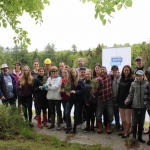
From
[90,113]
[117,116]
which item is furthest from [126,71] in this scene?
[90,113]

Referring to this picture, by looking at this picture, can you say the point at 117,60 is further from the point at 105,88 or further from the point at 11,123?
the point at 11,123

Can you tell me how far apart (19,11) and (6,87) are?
3.09 metres

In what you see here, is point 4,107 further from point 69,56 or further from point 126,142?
point 69,56

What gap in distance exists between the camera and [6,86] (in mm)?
6891

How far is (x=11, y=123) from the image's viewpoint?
6113 millimetres

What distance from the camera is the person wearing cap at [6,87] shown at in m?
6.89

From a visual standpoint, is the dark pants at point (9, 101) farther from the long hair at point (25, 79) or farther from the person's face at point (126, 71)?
the person's face at point (126, 71)

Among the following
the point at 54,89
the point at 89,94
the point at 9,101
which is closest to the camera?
the point at 89,94

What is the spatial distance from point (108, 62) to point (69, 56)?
83.5 metres

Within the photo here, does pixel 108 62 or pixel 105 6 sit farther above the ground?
pixel 105 6

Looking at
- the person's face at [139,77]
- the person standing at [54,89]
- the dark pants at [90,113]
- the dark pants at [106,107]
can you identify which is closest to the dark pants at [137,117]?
the person's face at [139,77]

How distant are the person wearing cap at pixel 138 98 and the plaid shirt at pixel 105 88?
0.69 metres

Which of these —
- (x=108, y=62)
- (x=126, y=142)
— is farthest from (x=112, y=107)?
(x=108, y=62)

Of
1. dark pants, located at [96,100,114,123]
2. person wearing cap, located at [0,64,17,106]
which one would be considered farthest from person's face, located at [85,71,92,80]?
person wearing cap, located at [0,64,17,106]
